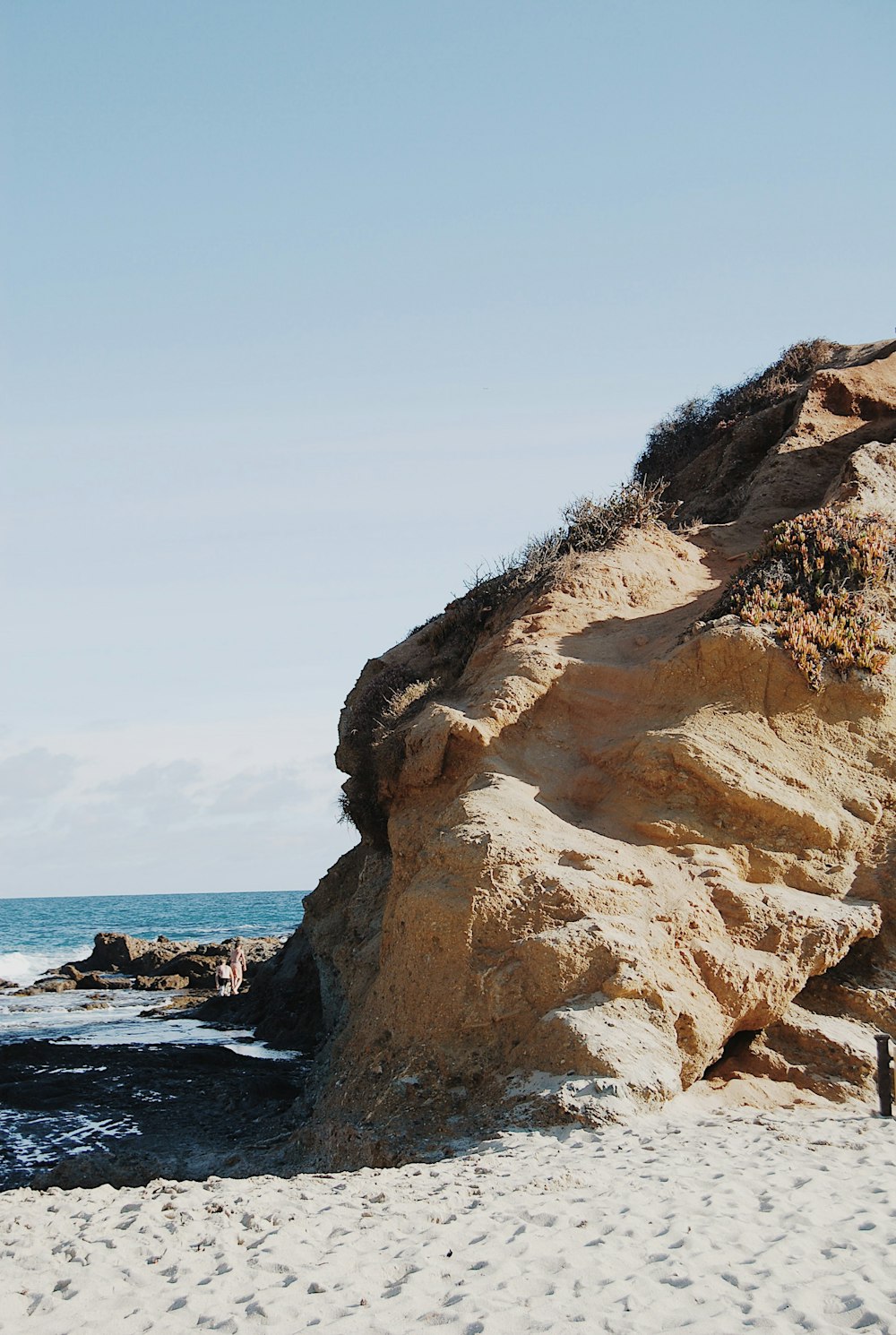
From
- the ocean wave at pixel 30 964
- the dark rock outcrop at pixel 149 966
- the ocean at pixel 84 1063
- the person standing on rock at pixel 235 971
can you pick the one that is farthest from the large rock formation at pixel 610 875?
the ocean wave at pixel 30 964

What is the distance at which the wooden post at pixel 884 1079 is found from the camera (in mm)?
9938

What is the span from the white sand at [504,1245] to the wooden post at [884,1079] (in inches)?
50.8

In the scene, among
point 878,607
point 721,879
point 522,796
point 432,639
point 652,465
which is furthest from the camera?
point 652,465

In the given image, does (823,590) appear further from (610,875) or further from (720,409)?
(720,409)

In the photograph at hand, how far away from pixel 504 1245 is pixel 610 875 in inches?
190

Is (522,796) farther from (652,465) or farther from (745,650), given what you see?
(652,465)

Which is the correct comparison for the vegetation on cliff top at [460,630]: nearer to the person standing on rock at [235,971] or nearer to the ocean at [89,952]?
the ocean at [89,952]

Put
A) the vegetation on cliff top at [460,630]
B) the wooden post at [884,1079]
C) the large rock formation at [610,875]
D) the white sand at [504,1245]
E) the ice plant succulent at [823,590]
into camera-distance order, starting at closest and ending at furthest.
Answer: the white sand at [504,1245] < the wooden post at [884,1079] < the large rock formation at [610,875] < the ice plant succulent at [823,590] < the vegetation on cliff top at [460,630]

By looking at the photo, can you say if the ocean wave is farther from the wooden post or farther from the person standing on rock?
the wooden post

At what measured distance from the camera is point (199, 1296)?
20.1 feet

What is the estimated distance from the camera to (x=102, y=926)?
73312mm

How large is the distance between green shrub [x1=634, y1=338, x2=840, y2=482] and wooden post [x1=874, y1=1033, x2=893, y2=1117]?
15.0m

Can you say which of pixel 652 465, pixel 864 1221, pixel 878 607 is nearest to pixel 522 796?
pixel 878 607

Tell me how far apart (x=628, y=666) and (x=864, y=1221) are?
8015mm
